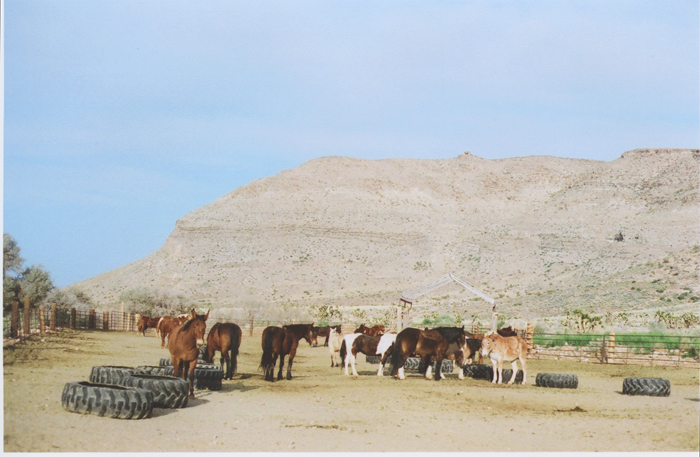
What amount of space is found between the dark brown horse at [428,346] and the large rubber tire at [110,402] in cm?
914

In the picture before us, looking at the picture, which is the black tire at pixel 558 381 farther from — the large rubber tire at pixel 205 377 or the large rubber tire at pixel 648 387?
the large rubber tire at pixel 205 377

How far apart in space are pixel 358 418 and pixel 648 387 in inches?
306

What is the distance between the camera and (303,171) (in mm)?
143750

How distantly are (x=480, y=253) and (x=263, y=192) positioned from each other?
138ft

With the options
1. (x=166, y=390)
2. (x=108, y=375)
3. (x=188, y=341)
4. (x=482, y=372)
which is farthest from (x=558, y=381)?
(x=108, y=375)

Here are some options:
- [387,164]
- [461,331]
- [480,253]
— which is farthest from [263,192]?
[461,331]

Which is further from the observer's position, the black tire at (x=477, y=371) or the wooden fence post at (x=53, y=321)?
the wooden fence post at (x=53, y=321)

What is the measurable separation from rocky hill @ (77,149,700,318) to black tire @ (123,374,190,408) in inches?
1844

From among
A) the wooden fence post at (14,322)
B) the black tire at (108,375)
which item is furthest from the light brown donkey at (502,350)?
the wooden fence post at (14,322)

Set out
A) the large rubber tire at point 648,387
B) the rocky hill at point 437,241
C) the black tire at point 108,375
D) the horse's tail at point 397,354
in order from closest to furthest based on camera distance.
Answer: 1. the black tire at point 108,375
2. the large rubber tire at point 648,387
3. the horse's tail at point 397,354
4. the rocky hill at point 437,241

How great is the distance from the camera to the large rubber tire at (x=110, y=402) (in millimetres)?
10695

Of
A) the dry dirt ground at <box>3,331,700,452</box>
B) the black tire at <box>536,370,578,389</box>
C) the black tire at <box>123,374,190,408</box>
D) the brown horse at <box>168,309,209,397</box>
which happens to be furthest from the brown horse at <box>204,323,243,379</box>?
the black tire at <box>536,370,578,389</box>

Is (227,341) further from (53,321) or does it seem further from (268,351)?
(53,321)

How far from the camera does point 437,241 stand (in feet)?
361
